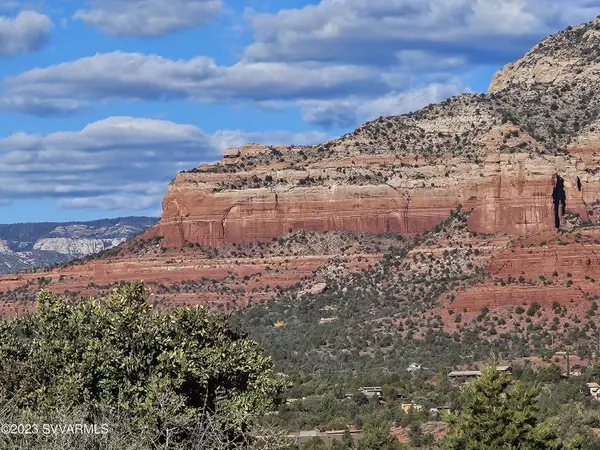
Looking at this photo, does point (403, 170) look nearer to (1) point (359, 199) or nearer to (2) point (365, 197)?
(2) point (365, 197)

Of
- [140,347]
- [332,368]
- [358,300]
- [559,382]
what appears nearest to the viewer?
[140,347]

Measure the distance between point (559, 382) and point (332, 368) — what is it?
2091 cm

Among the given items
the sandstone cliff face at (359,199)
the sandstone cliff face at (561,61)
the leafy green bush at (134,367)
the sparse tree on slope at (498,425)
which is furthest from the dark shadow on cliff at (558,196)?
the leafy green bush at (134,367)

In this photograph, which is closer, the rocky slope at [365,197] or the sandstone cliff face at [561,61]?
the rocky slope at [365,197]

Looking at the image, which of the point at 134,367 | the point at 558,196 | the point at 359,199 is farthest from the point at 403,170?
the point at 134,367

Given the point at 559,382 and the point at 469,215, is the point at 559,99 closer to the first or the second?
the point at 469,215

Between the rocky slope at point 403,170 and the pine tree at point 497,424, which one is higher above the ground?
the rocky slope at point 403,170

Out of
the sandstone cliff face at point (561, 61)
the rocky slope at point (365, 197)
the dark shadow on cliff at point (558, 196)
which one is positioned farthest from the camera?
the sandstone cliff face at point (561, 61)

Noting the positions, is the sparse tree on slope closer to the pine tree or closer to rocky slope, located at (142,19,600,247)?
the pine tree

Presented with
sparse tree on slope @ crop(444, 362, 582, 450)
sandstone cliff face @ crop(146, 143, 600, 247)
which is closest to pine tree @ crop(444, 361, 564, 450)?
sparse tree on slope @ crop(444, 362, 582, 450)

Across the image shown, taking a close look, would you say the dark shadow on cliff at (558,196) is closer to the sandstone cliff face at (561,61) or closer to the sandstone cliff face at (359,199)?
the sandstone cliff face at (359,199)

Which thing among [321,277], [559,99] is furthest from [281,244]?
[559,99]

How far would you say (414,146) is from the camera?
120562 millimetres

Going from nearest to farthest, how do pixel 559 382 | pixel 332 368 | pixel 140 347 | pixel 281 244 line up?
pixel 140 347 < pixel 559 382 < pixel 332 368 < pixel 281 244
